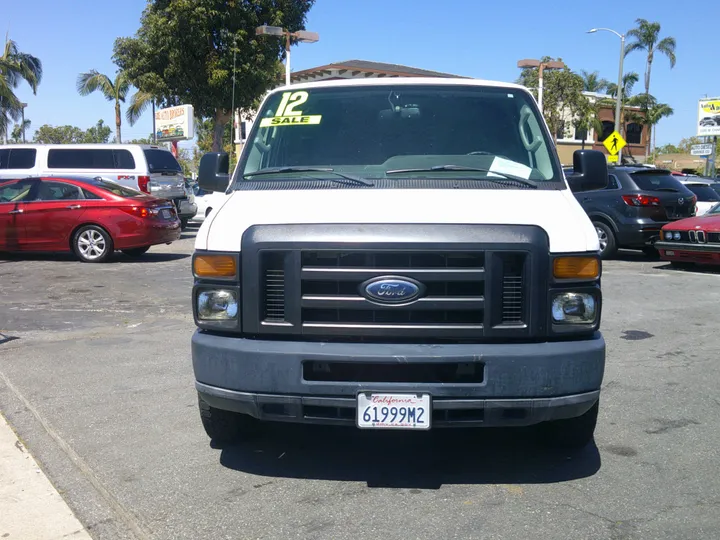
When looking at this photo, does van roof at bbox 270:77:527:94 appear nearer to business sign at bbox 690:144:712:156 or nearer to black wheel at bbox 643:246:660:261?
black wheel at bbox 643:246:660:261

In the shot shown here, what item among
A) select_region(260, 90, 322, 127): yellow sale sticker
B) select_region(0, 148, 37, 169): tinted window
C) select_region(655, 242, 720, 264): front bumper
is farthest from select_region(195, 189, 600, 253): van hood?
select_region(0, 148, 37, 169): tinted window

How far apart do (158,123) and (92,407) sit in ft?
96.4

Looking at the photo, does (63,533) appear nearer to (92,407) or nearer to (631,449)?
(92,407)

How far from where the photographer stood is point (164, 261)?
1430cm

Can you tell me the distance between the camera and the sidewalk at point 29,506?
12.0ft

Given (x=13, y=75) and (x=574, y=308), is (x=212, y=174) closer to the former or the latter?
(x=574, y=308)

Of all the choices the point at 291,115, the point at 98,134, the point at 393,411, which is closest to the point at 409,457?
the point at 393,411

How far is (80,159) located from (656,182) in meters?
12.0

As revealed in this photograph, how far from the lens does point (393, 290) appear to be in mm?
3836

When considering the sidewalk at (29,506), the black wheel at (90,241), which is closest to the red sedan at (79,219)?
the black wheel at (90,241)

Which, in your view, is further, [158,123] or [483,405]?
[158,123]

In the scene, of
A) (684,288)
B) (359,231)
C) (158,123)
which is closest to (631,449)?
(359,231)

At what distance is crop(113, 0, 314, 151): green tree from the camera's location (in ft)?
88.1

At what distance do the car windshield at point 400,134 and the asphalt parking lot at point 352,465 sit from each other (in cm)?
166
